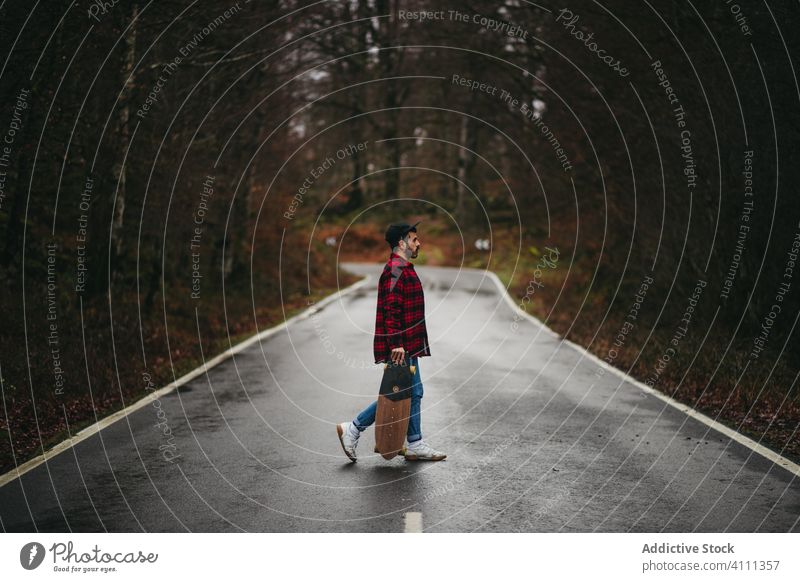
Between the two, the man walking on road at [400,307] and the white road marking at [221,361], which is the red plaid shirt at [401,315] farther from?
the white road marking at [221,361]

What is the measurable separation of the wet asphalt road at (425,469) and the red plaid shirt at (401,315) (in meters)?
1.11

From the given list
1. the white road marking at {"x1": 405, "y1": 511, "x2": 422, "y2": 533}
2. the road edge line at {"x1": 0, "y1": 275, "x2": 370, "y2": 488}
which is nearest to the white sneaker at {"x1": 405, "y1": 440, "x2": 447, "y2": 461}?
the white road marking at {"x1": 405, "y1": 511, "x2": 422, "y2": 533}

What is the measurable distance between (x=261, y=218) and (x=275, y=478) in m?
23.0

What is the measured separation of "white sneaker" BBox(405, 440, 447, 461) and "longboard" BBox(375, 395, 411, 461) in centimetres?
15

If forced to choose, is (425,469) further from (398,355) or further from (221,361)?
(221,361)

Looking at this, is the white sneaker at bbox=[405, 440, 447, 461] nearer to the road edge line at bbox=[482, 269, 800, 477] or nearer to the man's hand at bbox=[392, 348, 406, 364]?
the man's hand at bbox=[392, 348, 406, 364]

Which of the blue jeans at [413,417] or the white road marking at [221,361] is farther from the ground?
the blue jeans at [413,417]

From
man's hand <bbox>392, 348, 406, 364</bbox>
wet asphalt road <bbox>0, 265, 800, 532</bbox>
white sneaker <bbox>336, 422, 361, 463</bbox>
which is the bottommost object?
wet asphalt road <bbox>0, 265, 800, 532</bbox>

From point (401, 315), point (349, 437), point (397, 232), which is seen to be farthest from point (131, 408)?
point (397, 232)

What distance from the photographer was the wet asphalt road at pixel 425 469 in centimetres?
650

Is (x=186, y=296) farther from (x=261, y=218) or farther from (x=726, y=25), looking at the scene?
(x=726, y=25)

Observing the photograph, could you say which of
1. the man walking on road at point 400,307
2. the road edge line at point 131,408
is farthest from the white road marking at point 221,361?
the man walking on road at point 400,307

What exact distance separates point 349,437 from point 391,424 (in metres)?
0.45

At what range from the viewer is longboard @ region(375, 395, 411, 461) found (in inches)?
320
